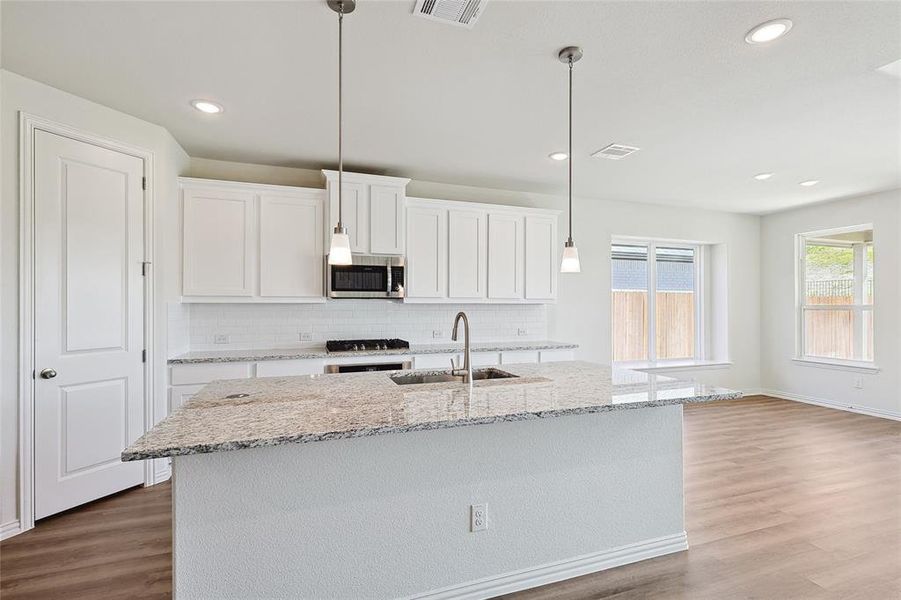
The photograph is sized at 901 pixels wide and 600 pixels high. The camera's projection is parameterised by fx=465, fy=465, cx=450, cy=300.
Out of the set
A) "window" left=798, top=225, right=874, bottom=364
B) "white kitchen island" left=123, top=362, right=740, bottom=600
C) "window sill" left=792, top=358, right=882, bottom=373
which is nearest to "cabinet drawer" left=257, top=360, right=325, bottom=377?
"white kitchen island" left=123, top=362, right=740, bottom=600

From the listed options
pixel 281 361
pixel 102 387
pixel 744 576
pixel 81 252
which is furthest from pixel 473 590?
pixel 81 252

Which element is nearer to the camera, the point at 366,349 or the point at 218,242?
the point at 218,242

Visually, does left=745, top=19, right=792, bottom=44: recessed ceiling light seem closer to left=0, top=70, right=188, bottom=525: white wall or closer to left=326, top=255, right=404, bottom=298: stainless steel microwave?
left=326, top=255, right=404, bottom=298: stainless steel microwave

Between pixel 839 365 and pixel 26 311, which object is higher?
pixel 26 311

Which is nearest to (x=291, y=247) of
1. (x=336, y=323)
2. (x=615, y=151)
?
(x=336, y=323)

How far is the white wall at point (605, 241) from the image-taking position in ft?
15.8

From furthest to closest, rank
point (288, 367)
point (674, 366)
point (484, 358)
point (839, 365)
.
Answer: point (674, 366)
point (839, 365)
point (484, 358)
point (288, 367)

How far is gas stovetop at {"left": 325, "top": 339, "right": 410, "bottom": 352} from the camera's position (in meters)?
4.06

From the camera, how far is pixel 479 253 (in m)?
4.68

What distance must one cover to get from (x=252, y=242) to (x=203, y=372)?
1125mm

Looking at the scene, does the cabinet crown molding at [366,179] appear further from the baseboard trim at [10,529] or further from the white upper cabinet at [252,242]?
the baseboard trim at [10,529]

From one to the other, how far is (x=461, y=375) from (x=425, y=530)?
80 cm

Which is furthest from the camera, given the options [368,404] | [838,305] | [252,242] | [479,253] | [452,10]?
[838,305]

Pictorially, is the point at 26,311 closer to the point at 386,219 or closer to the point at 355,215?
the point at 355,215
